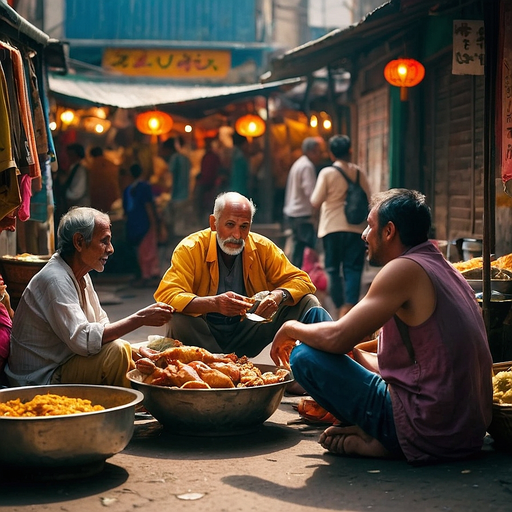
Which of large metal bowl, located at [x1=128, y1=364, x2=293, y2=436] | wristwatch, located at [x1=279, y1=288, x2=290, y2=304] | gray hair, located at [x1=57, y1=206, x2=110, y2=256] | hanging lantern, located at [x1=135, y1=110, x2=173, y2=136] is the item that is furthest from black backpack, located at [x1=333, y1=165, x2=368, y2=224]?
hanging lantern, located at [x1=135, y1=110, x2=173, y2=136]

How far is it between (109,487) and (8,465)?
0.54m

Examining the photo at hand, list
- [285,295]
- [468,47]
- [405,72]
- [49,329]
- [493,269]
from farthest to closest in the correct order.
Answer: [405,72]
[468,47]
[493,269]
[285,295]
[49,329]

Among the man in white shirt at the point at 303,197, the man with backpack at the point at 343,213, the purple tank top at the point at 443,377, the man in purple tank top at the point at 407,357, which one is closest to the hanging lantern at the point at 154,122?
the man in white shirt at the point at 303,197

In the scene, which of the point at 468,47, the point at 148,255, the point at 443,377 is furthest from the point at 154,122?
A: the point at 443,377

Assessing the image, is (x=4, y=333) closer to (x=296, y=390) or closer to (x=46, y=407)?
(x=46, y=407)

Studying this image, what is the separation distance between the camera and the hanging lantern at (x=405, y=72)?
12.9m

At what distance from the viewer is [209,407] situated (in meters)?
5.78

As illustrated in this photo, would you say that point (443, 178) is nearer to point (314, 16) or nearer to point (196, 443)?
point (196, 443)

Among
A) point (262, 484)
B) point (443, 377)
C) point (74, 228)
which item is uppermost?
point (74, 228)

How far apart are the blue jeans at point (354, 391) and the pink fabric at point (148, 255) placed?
40.1 feet

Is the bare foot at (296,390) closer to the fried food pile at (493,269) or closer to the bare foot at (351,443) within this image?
the bare foot at (351,443)

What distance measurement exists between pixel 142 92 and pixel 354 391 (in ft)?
51.2

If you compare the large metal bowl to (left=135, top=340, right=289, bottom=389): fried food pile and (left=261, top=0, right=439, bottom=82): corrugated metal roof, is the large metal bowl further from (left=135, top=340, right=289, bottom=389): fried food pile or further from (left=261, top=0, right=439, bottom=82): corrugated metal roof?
(left=261, top=0, right=439, bottom=82): corrugated metal roof

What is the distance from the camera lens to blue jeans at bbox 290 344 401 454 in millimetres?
5301
